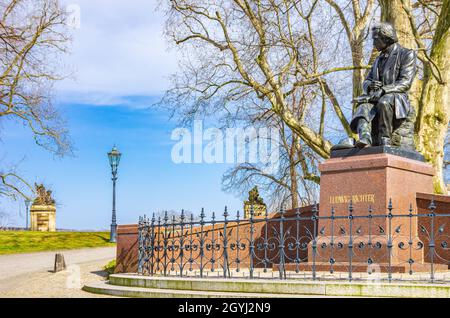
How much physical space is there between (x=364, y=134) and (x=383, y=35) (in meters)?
2.14

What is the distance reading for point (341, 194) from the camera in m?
13.4

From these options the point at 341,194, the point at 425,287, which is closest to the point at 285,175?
the point at 341,194

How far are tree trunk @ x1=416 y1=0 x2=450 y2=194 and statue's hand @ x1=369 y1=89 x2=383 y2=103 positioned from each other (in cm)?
649

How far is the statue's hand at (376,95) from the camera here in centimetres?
1386

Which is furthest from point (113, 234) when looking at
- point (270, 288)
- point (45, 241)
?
point (270, 288)

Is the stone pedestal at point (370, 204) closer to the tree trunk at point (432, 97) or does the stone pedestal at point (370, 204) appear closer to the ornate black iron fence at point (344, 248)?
the ornate black iron fence at point (344, 248)

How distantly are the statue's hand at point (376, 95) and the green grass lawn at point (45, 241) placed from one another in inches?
706

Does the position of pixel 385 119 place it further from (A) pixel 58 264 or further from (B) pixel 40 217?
(B) pixel 40 217

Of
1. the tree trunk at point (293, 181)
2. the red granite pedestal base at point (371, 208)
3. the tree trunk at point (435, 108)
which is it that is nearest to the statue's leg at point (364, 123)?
the red granite pedestal base at point (371, 208)

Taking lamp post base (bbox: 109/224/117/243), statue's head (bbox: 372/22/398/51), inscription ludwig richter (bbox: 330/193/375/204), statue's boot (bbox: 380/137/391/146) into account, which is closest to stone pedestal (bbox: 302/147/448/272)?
inscription ludwig richter (bbox: 330/193/375/204)

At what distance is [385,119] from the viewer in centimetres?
1357

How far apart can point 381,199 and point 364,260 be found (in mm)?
1156

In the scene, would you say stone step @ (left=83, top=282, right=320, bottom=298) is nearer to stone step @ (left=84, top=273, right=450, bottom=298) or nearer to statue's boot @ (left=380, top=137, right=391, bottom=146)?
stone step @ (left=84, top=273, right=450, bottom=298)
